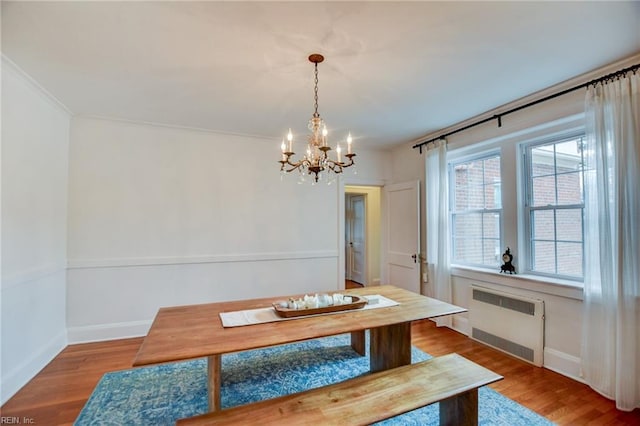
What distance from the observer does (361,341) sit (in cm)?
300

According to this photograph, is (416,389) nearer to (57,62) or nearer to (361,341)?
(361,341)

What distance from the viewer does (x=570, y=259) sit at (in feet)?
8.76

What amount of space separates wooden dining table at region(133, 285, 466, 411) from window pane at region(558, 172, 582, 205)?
161 centimetres

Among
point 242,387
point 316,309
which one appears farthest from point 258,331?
point 242,387

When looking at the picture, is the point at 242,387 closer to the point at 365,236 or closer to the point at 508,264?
the point at 508,264

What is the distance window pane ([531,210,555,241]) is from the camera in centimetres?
283

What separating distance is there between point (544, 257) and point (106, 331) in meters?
4.76

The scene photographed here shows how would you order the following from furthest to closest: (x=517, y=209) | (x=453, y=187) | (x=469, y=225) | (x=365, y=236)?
(x=365, y=236) < (x=453, y=187) < (x=469, y=225) < (x=517, y=209)

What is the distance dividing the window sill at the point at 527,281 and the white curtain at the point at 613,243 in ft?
0.56

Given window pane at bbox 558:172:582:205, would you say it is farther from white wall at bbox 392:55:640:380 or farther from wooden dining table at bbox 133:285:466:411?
wooden dining table at bbox 133:285:466:411

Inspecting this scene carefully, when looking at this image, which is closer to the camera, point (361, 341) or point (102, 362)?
point (102, 362)

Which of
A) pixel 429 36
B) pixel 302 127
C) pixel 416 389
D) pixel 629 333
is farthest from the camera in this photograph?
pixel 302 127

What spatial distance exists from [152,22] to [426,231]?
12.1ft

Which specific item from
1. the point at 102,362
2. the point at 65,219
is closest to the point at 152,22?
the point at 65,219
